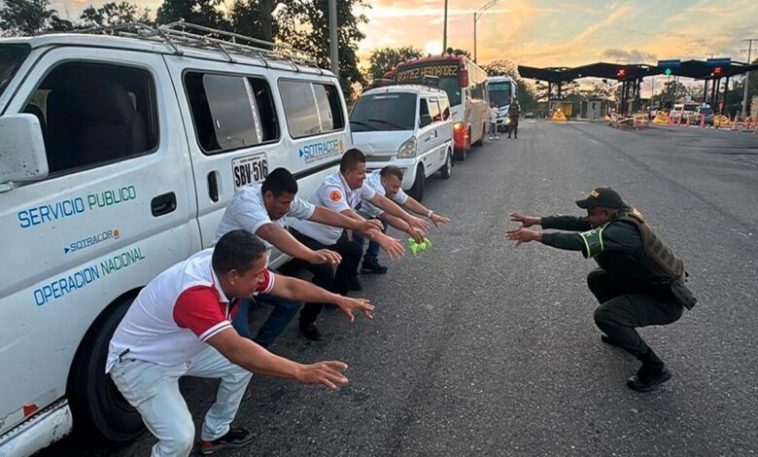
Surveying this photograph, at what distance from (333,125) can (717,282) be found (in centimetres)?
440

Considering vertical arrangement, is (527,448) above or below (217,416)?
below

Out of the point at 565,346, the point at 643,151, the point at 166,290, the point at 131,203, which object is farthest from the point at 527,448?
the point at 643,151

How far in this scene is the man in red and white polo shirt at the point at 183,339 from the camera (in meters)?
2.06

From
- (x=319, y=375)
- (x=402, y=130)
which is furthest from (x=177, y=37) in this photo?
(x=402, y=130)

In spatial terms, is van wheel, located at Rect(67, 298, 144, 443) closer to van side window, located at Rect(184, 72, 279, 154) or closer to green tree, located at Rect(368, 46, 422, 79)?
van side window, located at Rect(184, 72, 279, 154)

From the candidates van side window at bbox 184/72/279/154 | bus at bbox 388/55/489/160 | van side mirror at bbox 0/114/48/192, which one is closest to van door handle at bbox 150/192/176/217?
van side window at bbox 184/72/279/154

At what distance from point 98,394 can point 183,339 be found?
0.82 meters

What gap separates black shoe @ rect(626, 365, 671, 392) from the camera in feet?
10.9

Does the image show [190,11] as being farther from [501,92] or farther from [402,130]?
[501,92]

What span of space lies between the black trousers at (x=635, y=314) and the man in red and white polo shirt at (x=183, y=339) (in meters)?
2.12

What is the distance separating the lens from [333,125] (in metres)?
6.02

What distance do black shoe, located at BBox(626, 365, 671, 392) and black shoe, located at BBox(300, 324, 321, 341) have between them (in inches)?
90.3

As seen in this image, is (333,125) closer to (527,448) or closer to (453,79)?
(527,448)

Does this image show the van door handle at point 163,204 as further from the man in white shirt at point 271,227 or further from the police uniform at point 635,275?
the police uniform at point 635,275
